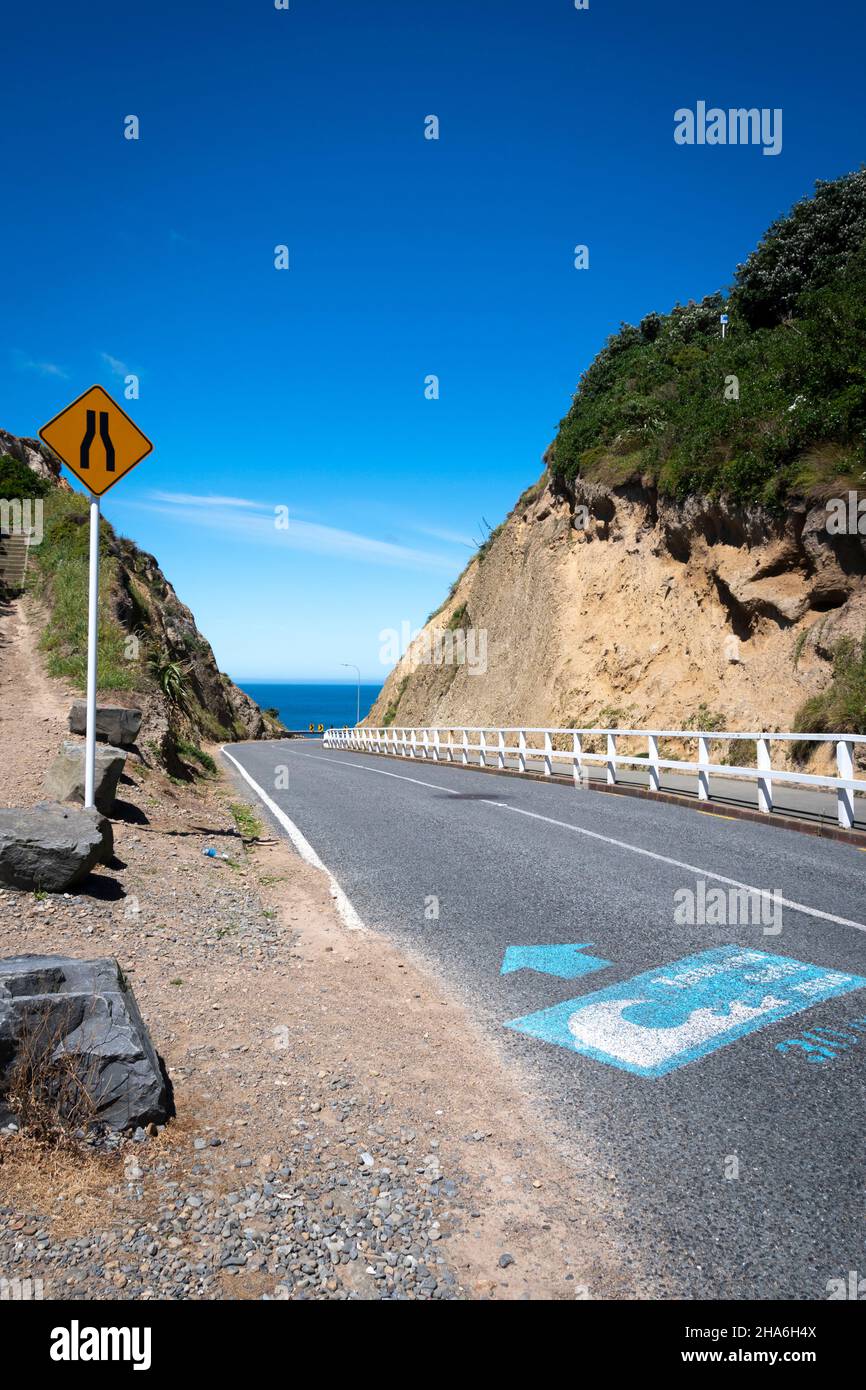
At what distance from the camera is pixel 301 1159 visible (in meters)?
3.36

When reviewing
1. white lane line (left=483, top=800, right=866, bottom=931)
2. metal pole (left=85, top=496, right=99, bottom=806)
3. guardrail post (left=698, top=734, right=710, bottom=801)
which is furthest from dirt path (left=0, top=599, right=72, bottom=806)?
guardrail post (left=698, top=734, right=710, bottom=801)

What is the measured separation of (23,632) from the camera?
22.6 meters

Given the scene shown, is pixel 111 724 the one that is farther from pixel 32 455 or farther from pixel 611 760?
pixel 32 455

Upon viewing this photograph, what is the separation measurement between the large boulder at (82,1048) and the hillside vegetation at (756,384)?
19929mm

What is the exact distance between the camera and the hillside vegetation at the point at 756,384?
67.2 feet

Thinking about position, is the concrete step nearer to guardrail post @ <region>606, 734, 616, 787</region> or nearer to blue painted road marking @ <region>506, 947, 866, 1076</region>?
guardrail post @ <region>606, 734, 616, 787</region>

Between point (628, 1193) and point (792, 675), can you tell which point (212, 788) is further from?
point (628, 1193)

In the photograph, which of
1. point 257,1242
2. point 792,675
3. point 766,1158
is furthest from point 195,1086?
point 792,675

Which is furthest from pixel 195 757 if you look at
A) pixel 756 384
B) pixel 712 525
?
pixel 756 384

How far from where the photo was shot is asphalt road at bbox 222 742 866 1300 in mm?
2947

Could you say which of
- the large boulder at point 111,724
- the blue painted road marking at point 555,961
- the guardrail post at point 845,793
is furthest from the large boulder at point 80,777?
the guardrail post at point 845,793

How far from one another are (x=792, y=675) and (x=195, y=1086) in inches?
757

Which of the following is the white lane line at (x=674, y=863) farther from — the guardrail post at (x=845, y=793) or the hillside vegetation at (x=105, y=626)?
the hillside vegetation at (x=105, y=626)

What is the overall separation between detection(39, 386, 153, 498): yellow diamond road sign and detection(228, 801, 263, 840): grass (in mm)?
4845
